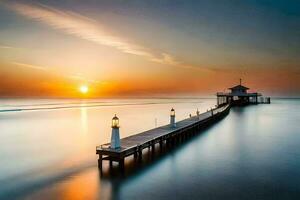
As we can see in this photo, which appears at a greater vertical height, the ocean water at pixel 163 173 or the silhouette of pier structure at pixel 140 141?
the silhouette of pier structure at pixel 140 141

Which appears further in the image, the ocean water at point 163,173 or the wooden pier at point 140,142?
the wooden pier at point 140,142

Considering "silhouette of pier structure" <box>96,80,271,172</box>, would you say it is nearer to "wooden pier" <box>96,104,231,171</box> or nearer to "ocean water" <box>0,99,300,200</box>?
"wooden pier" <box>96,104,231,171</box>

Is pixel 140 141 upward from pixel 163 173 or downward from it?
upward

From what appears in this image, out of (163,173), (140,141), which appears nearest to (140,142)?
(140,141)

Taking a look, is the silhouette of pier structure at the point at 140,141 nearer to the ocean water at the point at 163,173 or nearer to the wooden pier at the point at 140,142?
the wooden pier at the point at 140,142

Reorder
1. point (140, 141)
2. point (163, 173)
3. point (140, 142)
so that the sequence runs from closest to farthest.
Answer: point (163, 173) < point (140, 142) < point (140, 141)

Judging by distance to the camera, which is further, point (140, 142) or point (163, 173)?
point (140, 142)

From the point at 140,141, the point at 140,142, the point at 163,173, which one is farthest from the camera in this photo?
the point at 140,141

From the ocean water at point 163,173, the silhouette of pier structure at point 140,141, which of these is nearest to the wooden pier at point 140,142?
the silhouette of pier structure at point 140,141

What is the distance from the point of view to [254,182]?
10.6 m

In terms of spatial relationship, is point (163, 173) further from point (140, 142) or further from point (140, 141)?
point (140, 141)

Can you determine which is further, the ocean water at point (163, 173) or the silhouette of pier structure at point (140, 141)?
the silhouette of pier structure at point (140, 141)

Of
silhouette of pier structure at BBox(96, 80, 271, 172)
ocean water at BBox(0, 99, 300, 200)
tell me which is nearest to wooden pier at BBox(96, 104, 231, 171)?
silhouette of pier structure at BBox(96, 80, 271, 172)

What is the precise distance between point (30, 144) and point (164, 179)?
13.5 m
